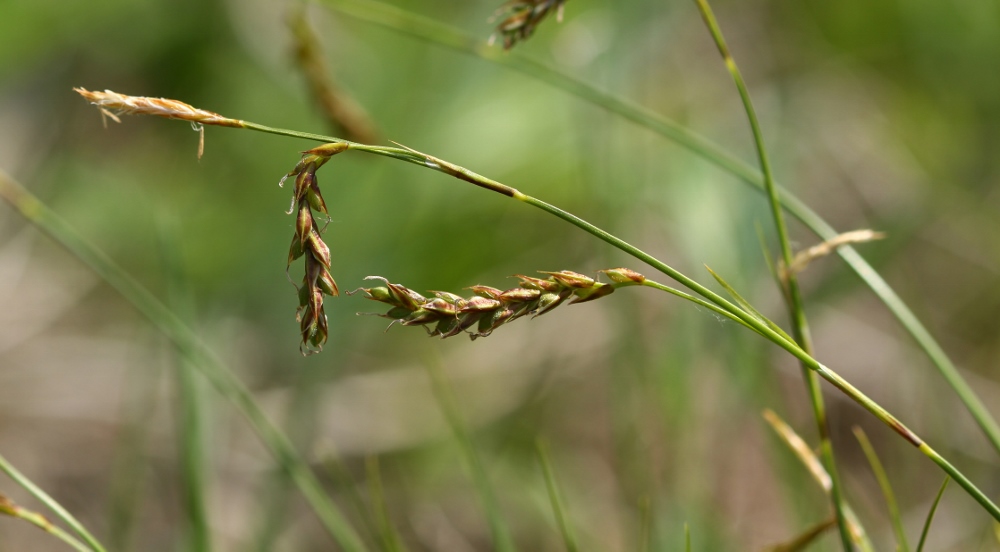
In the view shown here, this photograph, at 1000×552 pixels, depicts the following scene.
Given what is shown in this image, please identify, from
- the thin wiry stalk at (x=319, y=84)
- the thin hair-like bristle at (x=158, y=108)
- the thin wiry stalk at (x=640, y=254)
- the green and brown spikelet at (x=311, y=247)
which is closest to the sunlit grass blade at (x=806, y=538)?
the thin wiry stalk at (x=640, y=254)

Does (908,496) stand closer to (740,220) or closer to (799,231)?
(740,220)

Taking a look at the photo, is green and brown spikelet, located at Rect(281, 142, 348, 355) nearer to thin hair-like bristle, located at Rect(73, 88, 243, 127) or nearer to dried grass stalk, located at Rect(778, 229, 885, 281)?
thin hair-like bristle, located at Rect(73, 88, 243, 127)

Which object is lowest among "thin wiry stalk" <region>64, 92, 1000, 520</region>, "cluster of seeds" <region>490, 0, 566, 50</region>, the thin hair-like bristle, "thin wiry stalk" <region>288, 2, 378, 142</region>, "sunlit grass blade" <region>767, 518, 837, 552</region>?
"sunlit grass blade" <region>767, 518, 837, 552</region>

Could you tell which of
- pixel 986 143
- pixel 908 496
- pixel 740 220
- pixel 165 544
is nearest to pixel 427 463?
pixel 165 544

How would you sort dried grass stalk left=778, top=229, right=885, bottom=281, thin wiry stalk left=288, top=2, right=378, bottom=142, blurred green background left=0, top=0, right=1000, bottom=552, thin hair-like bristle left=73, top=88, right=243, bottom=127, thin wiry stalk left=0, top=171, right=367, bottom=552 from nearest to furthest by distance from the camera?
thin hair-like bristle left=73, top=88, right=243, bottom=127
dried grass stalk left=778, top=229, right=885, bottom=281
thin wiry stalk left=0, top=171, right=367, bottom=552
thin wiry stalk left=288, top=2, right=378, bottom=142
blurred green background left=0, top=0, right=1000, bottom=552

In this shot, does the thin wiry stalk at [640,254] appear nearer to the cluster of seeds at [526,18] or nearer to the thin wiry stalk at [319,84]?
the cluster of seeds at [526,18]

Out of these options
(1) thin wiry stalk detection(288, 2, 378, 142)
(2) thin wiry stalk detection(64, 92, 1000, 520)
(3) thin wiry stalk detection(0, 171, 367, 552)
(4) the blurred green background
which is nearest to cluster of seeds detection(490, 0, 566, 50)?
(2) thin wiry stalk detection(64, 92, 1000, 520)
